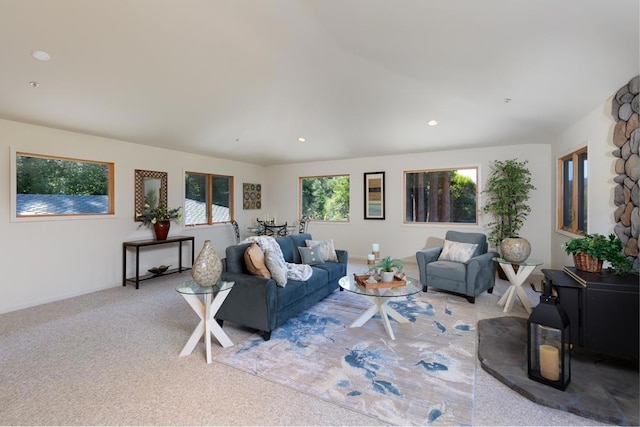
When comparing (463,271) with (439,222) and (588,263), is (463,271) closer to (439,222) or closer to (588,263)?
(588,263)

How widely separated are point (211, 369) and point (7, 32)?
3.16 meters

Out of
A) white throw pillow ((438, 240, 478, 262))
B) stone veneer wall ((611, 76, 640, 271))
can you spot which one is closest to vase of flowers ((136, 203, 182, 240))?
white throw pillow ((438, 240, 478, 262))

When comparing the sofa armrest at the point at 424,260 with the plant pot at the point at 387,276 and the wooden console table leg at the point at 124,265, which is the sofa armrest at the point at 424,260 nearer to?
the plant pot at the point at 387,276

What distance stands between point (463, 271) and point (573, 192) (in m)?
2.03

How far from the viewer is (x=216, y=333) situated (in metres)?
2.73

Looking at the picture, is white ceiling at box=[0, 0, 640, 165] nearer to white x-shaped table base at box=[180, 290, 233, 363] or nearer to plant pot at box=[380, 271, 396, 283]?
plant pot at box=[380, 271, 396, 283]

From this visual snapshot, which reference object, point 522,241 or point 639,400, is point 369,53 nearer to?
point 522,241

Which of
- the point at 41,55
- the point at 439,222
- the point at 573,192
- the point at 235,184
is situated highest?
the point at 41,55

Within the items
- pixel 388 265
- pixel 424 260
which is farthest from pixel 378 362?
pixel 424 260

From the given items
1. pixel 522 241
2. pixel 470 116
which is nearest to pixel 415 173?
pixel 470 116

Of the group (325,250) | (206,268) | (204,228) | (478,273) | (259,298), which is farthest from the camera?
(204,228)

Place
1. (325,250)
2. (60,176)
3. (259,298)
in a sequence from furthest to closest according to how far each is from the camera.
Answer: (325,250), (60,176), (259,298)

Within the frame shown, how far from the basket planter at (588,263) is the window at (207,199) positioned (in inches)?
235

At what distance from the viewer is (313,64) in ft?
11.1
